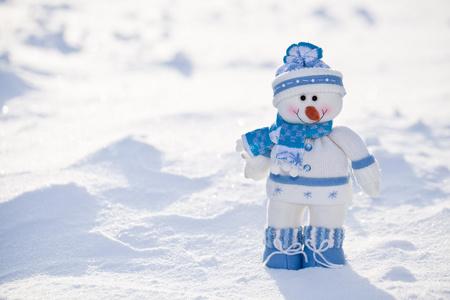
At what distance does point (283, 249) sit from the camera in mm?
1932

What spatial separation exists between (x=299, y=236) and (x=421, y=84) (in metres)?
4.60

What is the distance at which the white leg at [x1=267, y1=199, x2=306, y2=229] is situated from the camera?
6.44 feet

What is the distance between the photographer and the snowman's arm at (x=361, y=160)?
190 cm

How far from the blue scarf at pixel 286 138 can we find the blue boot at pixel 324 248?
0.32 metres

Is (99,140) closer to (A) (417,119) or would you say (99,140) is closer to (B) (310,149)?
(B) (310,149)

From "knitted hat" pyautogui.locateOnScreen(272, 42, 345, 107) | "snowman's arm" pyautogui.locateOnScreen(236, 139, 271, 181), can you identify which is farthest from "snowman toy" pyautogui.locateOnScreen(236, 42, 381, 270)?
"snowman's arm" pyautogui.locateOnScreen(236, 139, 271, 181)

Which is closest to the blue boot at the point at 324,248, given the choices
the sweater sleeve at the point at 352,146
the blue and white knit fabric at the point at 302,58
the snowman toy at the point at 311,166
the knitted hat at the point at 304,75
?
the snowman toy at the point at 311,166

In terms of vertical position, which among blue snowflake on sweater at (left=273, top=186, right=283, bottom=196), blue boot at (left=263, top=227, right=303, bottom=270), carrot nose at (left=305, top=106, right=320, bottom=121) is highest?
carrot nose at (left=305, top=106, right=320, bottom=121)

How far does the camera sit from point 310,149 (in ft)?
6.32

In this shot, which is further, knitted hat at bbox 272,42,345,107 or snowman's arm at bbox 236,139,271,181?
snowman's arm at bbox 236,139,271,181

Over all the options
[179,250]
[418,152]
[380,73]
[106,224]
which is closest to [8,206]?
[106,224]

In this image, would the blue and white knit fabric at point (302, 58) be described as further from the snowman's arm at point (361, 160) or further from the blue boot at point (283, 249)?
the blue boot at point (283, 249)

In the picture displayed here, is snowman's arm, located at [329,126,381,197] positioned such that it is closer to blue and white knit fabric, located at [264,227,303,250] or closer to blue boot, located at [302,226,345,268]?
blue boot, located at [302,226,345,268]

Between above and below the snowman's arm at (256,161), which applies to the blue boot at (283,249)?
below
